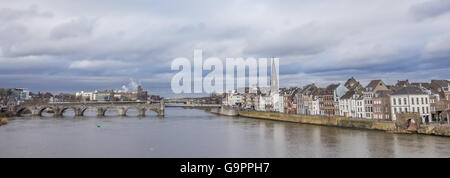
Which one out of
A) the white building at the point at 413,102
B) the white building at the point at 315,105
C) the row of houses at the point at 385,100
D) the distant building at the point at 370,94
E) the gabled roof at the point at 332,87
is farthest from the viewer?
the white building at the point at 315,105

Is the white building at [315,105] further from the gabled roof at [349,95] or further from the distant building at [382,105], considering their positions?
the distant building at [382,105]

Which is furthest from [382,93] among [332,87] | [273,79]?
[273,79]

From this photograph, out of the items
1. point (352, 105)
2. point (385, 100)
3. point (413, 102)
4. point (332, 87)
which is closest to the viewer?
point (413, 102)

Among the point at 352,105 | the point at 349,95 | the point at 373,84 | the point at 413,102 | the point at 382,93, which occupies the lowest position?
the point at 352,105

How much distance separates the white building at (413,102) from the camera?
46625mm

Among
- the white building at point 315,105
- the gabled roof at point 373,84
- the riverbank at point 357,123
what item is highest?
the gabled roof at point 373,84

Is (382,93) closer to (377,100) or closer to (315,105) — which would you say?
(377,100)

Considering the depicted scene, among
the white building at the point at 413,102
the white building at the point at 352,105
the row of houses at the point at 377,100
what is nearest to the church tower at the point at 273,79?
the row of houses at the point at 377,100

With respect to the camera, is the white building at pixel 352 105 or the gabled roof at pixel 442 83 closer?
the gabled roof at pixel 442 83

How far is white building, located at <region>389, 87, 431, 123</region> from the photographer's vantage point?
1836 inches

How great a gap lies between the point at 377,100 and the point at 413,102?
5.85 metres

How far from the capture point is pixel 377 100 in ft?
170
